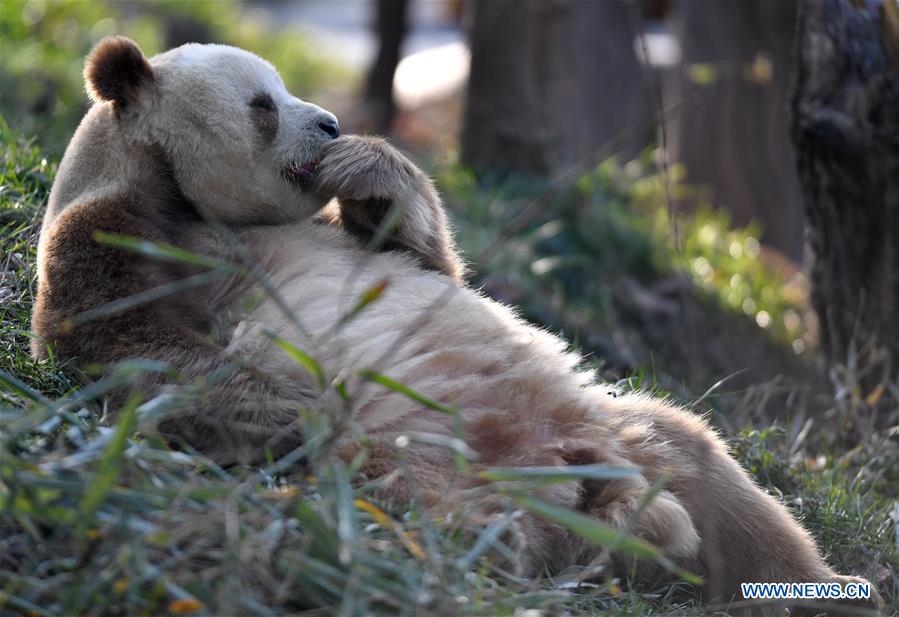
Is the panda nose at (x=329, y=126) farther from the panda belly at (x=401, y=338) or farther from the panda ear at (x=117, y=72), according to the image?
the panda ear at (x=117, y=72)

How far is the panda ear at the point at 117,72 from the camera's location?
12.3 feet

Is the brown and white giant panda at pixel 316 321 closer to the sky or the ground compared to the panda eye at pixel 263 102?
closer to the ground

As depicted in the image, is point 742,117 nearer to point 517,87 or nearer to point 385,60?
point 517,87

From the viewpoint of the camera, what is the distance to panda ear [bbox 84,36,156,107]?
3.75 m

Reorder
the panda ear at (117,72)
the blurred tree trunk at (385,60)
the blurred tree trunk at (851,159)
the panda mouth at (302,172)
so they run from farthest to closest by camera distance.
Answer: the blurred tree trunk at (385,60)
the blurred tree trunk at (851,159)
the panda mouth at (302,172)
the panda ear at (117,72)

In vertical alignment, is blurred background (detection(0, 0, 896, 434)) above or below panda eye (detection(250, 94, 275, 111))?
below

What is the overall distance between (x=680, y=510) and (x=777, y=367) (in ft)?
13.4

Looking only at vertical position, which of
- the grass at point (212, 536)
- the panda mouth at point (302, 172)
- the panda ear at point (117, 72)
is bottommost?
the grass at point (212, 536)

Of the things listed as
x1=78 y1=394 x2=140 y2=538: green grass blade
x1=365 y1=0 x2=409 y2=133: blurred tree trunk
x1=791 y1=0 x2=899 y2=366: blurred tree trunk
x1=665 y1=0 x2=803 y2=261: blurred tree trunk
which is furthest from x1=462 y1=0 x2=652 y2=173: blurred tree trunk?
x1=78 y1=394 x2=140 y2=538: green grass blade

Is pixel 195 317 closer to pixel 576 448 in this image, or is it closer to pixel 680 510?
pixel 576 448

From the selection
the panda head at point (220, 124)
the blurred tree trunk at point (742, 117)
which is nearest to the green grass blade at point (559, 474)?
the panda head at point (220, 124)

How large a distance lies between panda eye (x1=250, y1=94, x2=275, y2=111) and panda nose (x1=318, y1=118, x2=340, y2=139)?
19 centimetres

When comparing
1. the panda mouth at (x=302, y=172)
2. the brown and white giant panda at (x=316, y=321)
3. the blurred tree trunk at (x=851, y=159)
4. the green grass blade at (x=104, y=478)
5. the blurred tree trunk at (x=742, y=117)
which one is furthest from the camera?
the blurred tree trunk at (x=742, y=117)

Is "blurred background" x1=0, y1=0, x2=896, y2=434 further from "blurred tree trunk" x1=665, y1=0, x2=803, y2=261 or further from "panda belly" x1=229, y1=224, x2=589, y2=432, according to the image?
"panda belly" x1=229, y1=224, x2=589, y2=432
